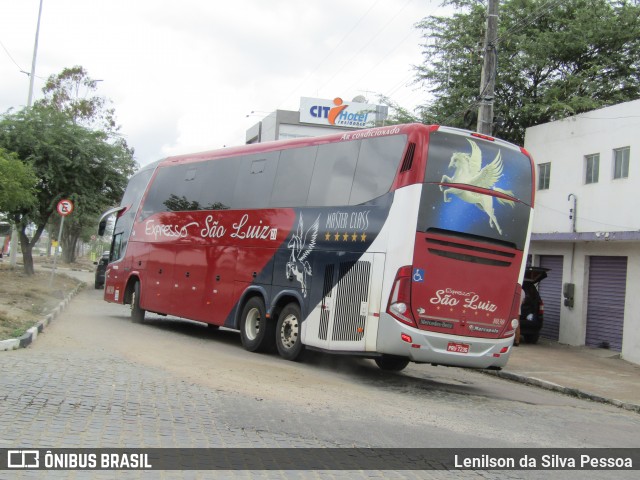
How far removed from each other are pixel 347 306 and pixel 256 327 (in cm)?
329

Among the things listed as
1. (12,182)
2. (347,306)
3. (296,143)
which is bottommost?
(347,306)

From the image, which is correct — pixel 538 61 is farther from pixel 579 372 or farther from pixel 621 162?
pixel 579 372

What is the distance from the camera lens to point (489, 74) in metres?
17.0

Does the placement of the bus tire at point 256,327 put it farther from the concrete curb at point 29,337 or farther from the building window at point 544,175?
the building window at point 544,175

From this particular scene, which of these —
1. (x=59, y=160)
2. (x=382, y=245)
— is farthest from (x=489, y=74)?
(x=59, y=160)

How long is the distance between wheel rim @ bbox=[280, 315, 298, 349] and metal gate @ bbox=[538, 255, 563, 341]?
10261 millimetres

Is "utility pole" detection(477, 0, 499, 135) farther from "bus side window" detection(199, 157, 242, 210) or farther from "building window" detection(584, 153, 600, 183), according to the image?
"bus side window" detection(199, 157, 242, 210)

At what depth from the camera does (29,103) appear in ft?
111

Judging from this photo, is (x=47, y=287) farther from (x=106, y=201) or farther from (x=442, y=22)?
(x=442, y=22)

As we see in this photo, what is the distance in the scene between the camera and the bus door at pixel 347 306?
1062 cm

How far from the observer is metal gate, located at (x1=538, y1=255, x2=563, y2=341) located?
20.3m

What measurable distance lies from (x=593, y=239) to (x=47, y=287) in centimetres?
1930

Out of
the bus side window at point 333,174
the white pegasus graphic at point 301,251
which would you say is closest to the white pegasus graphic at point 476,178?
the bus side window at point 333,174

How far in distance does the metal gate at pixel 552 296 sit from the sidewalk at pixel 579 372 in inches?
43.9
